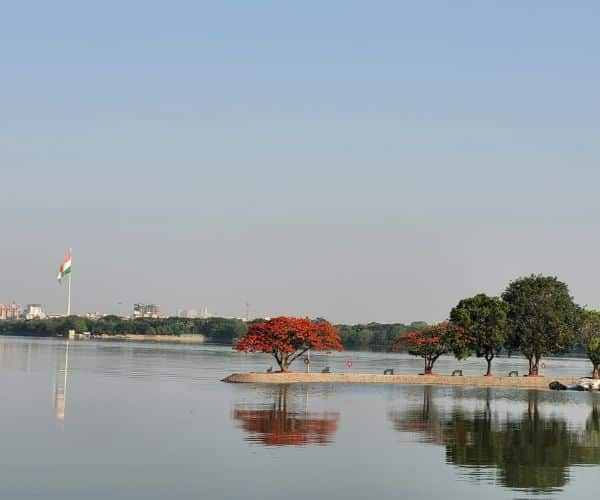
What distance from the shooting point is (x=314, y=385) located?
273 feet

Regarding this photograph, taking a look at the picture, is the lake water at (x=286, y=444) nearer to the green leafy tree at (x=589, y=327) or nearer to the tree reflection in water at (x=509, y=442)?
the tree reflection in water at (x=509, y=442)

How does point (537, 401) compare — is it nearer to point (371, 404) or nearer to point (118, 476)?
point (371, 404)

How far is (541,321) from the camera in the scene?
100562 millimetres

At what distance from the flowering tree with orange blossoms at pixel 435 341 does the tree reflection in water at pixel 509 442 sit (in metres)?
28.3

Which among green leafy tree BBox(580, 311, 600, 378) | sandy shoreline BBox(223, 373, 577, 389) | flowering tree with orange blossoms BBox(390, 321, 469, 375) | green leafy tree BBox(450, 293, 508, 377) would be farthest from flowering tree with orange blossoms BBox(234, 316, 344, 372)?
green leafy tree BBox(580, 311, 600, 378)

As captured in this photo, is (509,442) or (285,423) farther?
(285,423)

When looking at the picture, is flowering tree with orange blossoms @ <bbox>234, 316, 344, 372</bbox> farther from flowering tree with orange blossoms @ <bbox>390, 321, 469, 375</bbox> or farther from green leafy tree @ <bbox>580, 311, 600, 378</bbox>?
green leafy tree @ <bbox>580, 311, 600, 378</bbox>

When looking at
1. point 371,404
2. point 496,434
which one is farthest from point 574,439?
point 371,404

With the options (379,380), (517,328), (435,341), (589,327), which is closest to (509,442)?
(379,380)

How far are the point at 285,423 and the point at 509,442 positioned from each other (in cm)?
1102

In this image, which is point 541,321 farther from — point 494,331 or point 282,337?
point 282,337

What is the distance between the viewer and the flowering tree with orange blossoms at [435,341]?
94.9 m

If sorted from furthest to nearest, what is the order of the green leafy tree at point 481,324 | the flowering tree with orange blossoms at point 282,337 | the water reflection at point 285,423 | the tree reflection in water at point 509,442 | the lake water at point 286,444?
the green leafy tree at point 481,324 < the flowering tree with orange blossoms at point 282,337 < the water reflection at point 285,423 < the tree reflection in water at point 509,442 < the lake water at point 286,444

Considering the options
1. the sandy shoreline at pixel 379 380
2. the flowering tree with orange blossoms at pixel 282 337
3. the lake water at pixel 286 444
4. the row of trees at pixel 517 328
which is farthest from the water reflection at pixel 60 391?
the row of trees at pixel 517 328
